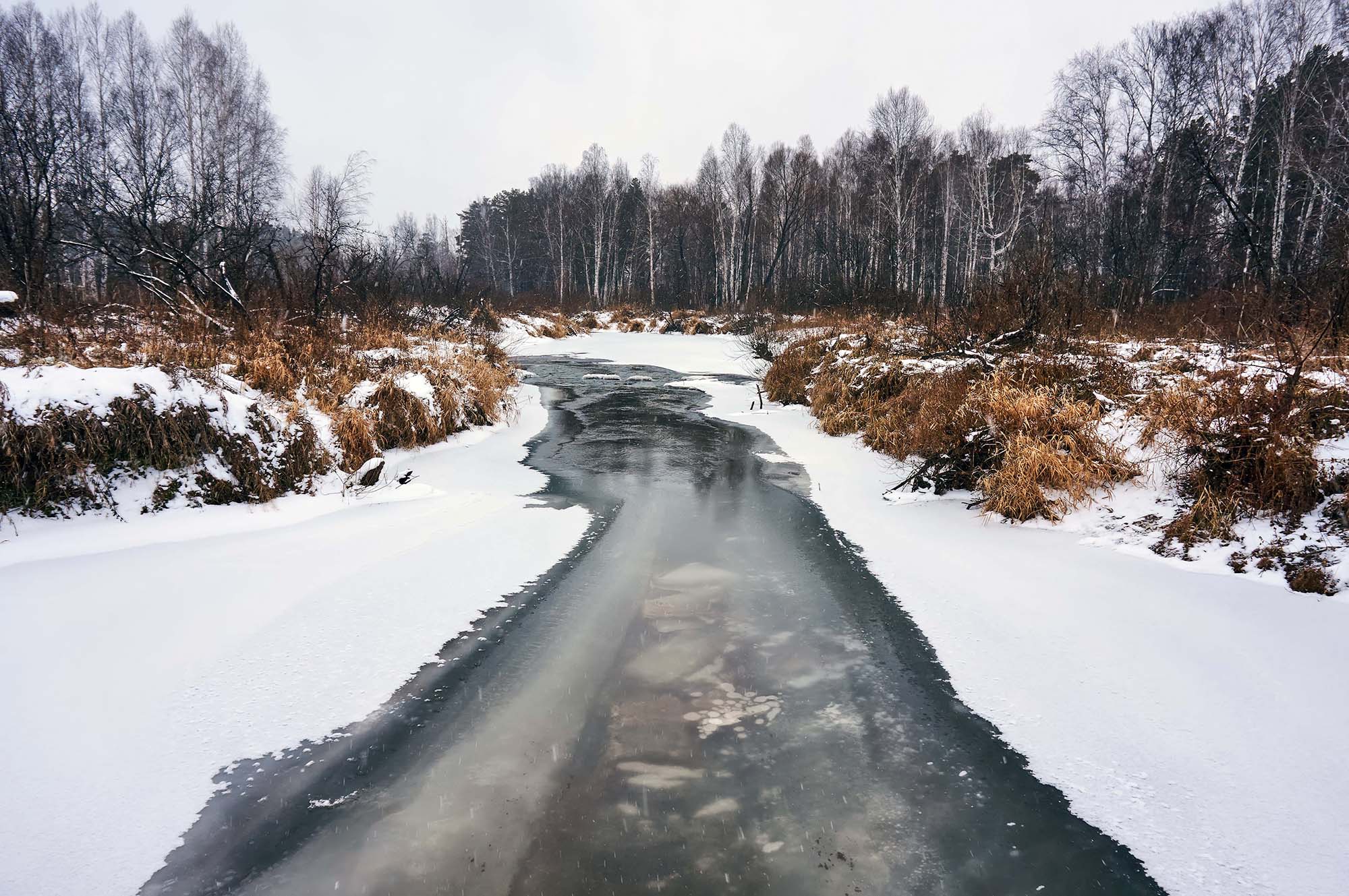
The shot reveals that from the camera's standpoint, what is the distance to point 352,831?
2.24m

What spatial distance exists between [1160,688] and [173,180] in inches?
1192

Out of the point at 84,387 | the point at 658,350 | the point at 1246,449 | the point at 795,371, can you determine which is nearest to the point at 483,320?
the point at 658,350

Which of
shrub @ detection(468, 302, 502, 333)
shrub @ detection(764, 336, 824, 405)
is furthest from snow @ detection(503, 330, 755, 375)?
shrub @ detection(764, 336, 824, 405)

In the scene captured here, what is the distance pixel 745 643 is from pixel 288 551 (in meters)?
3.53

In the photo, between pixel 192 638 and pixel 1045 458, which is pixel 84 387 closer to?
pixel 192 638

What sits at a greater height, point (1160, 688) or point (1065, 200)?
point (1065, 200)

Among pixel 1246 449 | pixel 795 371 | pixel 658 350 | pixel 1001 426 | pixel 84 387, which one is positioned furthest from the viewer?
pixel 658 350

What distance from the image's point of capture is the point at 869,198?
34875 mm

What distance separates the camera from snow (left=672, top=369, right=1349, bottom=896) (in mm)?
2209

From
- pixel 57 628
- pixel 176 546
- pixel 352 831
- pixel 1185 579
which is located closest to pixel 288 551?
pixel 176 546

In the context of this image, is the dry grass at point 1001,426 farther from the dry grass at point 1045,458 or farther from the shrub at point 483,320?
the shrub at point 483,320

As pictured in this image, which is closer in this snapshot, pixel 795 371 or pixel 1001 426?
pixel 1001 426

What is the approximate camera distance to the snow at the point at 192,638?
2246 millimetres

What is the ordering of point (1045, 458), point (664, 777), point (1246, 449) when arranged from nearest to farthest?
point (664, 777)
point (1246, 449)
point (1045, 458)
